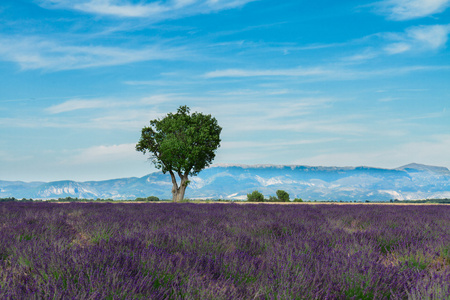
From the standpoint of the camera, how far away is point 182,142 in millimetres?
27781

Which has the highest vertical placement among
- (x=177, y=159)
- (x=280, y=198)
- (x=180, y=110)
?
(x=180, y=110)

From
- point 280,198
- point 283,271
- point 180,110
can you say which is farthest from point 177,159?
point 283,271

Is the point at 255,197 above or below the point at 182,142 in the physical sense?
below

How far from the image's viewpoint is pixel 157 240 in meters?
4.48

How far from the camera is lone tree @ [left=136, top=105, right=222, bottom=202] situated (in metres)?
28.2

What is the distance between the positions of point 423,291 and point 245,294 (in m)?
1.16

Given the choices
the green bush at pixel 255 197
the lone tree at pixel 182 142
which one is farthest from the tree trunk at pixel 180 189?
the green bush at pixel 255 197

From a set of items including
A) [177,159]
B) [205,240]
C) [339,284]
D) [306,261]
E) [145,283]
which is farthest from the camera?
[177,159]

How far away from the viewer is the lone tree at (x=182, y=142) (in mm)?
28250

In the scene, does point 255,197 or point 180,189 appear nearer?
point 255,197

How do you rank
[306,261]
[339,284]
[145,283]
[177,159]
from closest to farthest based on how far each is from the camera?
[145,283], [339,284], [306,261], [177,159]

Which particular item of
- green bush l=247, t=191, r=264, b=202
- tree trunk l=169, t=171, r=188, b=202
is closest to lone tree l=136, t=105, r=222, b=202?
tree trunk l=169, t=171, r=188, b=202

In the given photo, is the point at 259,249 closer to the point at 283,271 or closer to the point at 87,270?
the point at 283,271

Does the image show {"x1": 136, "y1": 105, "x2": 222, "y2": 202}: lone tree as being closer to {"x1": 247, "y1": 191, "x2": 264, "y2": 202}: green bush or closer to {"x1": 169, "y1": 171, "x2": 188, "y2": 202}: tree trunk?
{"x1": 169, "y1": 171, "x2": 188, "y2": 202}: tree trunk
